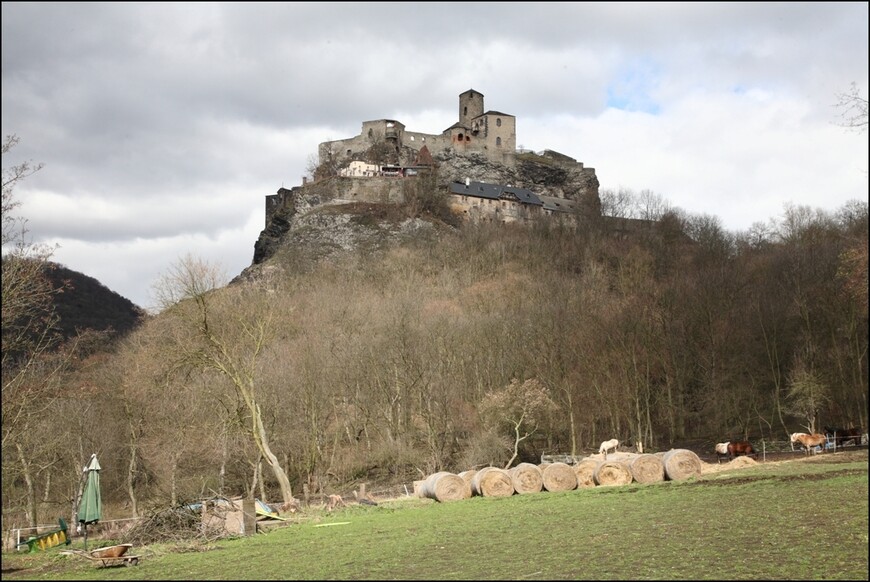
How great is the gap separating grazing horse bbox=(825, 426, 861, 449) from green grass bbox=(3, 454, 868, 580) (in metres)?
17.8

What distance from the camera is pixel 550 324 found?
211 feet

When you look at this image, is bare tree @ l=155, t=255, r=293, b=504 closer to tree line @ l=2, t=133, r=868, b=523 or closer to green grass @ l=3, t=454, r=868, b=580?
tree line @ l=2, t=133, r=868, b=523

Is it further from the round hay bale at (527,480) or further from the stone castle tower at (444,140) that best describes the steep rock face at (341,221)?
the round hay bale at (527,480)

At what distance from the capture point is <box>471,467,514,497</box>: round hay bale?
1180 inches

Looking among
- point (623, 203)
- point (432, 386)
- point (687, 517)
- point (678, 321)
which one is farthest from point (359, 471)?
point (623, 203)

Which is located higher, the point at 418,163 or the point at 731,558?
the point at 418,163

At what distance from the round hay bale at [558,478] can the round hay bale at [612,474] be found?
96 centimetres

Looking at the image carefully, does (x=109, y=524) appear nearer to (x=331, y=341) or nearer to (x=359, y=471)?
(x=359, y=471)

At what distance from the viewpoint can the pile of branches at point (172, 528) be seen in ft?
69.9

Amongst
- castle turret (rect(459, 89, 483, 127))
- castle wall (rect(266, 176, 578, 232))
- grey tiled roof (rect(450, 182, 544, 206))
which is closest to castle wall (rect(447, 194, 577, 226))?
castle wall (rect(266, 176, 578, 232))

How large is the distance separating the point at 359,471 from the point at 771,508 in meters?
37.8

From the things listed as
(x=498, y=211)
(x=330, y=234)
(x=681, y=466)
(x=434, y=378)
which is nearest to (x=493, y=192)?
(x=498, y=211)

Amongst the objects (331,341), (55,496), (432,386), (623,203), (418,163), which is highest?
(418,163)

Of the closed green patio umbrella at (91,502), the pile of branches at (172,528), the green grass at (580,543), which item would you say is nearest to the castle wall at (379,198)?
the green grass at (580,543)
